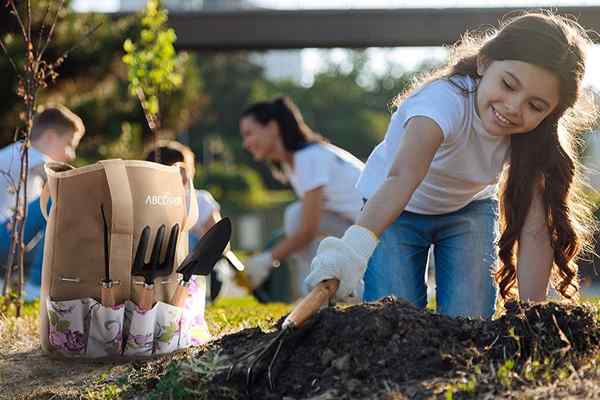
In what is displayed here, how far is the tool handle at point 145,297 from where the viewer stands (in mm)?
3782

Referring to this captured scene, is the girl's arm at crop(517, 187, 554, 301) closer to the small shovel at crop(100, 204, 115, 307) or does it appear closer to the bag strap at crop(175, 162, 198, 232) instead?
the bag strap at crop(175, 162, 198, 232)

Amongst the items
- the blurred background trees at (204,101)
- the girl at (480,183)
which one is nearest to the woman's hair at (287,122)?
the blurred background trees at (204,101)

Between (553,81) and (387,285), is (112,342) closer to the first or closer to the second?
(387,285)

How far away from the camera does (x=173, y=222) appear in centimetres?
390

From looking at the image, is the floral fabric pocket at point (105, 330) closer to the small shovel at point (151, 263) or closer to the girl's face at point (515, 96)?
the small shovel at point (151, 263)

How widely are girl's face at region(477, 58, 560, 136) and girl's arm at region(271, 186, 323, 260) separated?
3700 mm

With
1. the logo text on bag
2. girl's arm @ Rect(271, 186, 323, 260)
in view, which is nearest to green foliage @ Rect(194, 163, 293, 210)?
girl's arm @ Rect(271, 186, 323, 260)

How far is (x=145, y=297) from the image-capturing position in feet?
12.4

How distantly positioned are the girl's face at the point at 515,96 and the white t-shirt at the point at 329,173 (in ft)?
11.7

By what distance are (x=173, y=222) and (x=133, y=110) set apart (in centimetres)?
1399

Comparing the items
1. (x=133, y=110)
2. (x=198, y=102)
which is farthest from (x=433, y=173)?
(x=198, y=102)

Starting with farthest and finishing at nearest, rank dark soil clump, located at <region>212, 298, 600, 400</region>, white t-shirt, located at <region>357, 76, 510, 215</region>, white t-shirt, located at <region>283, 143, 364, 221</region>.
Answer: white t-shirt, located at <region>283, 143, 364, 221</region> → white t-shirt, located at <region>357, 76, 510, 215</region> → dark soil clump, located at <region>212, 298, 600, 400</region>

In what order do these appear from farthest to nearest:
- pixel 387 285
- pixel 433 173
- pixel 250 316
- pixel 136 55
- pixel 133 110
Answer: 1. pixel 133 110
2. pixel 136 55
3. pixel 250 316
4. pixel 387 285
5. pixel 433 173

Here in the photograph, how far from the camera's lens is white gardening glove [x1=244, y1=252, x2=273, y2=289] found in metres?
8.04
